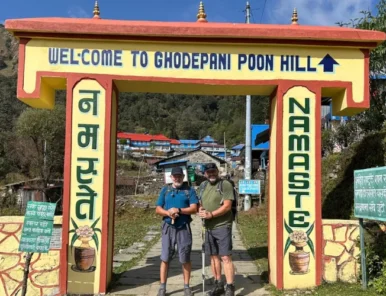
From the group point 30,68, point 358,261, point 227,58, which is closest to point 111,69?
point 30,68

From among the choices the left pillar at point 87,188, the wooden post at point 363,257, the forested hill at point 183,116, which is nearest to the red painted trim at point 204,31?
the left pillar at point 87,188

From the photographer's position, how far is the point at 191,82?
6441 millimetres

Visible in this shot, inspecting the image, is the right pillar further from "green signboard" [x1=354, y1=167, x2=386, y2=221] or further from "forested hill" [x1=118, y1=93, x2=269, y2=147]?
"forested hill" [x1=118, y1=93, x2=269, y2=147]

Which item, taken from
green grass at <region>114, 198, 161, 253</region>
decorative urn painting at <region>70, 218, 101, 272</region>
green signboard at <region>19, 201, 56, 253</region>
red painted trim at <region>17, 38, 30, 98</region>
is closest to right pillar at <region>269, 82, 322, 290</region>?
decorative urn painting at <region>70, 218, 101, 272</region>

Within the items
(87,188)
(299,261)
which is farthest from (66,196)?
(299,261)

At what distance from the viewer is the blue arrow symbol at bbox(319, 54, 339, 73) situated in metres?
6.48

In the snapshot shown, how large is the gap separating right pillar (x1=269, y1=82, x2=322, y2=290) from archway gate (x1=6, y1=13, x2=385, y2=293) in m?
0.01

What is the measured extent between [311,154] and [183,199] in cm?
211

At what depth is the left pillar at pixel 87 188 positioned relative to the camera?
609 centimetres

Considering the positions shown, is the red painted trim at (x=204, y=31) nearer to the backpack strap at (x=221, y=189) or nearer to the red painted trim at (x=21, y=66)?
the red painted trim at (x=21, y=66)

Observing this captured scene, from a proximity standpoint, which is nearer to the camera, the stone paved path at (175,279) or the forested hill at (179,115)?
the stone paved path at (175,279)

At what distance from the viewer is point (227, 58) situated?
6.49 m

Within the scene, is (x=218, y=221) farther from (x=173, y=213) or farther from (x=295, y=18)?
(x=295, y=18)

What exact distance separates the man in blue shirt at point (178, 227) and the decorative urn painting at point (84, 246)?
1.07m
